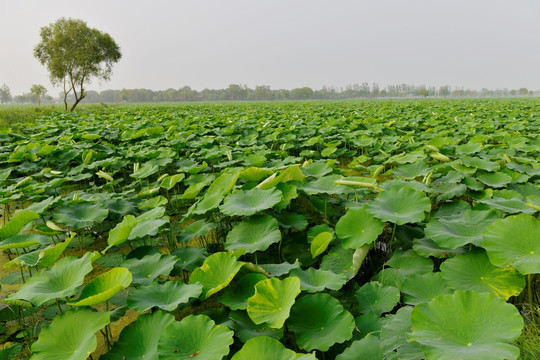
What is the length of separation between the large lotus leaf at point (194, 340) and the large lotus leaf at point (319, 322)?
0.29 metres

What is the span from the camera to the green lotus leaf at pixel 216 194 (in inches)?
78.3

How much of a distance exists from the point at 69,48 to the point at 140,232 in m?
23.6

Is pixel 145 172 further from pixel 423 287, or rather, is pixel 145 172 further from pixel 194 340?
pixel 423 287

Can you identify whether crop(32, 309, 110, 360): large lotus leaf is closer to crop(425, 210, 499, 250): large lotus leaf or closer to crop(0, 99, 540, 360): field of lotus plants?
crop(0, 99, 540, 360): field of lotus plants

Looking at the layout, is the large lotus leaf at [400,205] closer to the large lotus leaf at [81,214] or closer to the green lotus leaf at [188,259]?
the green lotus leaf at [188,259]

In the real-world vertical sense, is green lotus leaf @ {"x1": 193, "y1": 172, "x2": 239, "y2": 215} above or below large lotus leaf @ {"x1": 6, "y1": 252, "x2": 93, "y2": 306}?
above

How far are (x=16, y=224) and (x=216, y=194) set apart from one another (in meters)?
1.23

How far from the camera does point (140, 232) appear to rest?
176 cm

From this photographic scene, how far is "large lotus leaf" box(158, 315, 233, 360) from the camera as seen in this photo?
40.8 inches

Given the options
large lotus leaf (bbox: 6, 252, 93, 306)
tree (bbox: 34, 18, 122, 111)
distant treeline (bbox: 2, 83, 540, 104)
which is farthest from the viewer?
distant treeline (bbox: 2, 83, 540, 104)

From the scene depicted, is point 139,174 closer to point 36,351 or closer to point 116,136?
point 36,351

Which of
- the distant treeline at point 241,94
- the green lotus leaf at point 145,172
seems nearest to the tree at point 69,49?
the green lotus leaf at point 145,172

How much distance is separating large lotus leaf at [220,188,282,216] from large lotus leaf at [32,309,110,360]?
798 millimetres

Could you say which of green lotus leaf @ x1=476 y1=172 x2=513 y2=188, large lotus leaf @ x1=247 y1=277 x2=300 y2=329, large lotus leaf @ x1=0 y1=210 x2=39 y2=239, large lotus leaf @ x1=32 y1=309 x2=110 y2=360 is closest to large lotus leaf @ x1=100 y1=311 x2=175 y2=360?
large lotus leaf @ x1=32 y1=309 x2=110 y2=360
